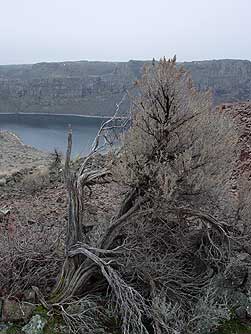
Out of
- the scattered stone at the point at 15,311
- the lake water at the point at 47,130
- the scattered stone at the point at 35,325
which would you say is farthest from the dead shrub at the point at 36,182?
the lake water at the point at 47,130

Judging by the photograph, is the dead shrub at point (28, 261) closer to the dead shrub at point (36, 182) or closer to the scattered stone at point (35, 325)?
the scattered stone at point (35, 325)

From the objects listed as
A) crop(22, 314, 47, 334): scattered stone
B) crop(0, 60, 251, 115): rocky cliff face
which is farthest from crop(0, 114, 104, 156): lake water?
crop(22, 314, 47, 334): scattered stone

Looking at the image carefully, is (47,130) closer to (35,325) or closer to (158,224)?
(158,224)

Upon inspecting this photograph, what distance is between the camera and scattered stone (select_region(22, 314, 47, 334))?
4.75 meters

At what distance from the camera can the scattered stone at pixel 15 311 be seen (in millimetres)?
4879

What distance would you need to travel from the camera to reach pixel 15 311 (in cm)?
492

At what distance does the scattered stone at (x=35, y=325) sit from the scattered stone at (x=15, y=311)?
0.11 meters

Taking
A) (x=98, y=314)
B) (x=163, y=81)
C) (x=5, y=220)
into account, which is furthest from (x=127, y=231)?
(x=5, y=220)

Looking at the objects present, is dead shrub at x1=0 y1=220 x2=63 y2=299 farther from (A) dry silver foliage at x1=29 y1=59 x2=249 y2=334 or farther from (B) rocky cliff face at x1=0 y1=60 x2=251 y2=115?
(B) rocky cliff face at x1=0 y1=60 x2=251 y2=115

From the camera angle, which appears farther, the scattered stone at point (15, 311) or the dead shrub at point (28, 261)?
the dead shrub at point (28, 261)

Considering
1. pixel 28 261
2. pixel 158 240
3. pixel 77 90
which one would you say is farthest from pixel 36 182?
pixel 77 90

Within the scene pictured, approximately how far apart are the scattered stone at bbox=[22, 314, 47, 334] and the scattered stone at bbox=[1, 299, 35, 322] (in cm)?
11

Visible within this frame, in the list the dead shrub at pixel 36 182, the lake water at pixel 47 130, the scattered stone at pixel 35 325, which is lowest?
the lake water at pixel 47 130

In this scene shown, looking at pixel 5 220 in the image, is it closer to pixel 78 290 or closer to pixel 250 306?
pixel 78 290
